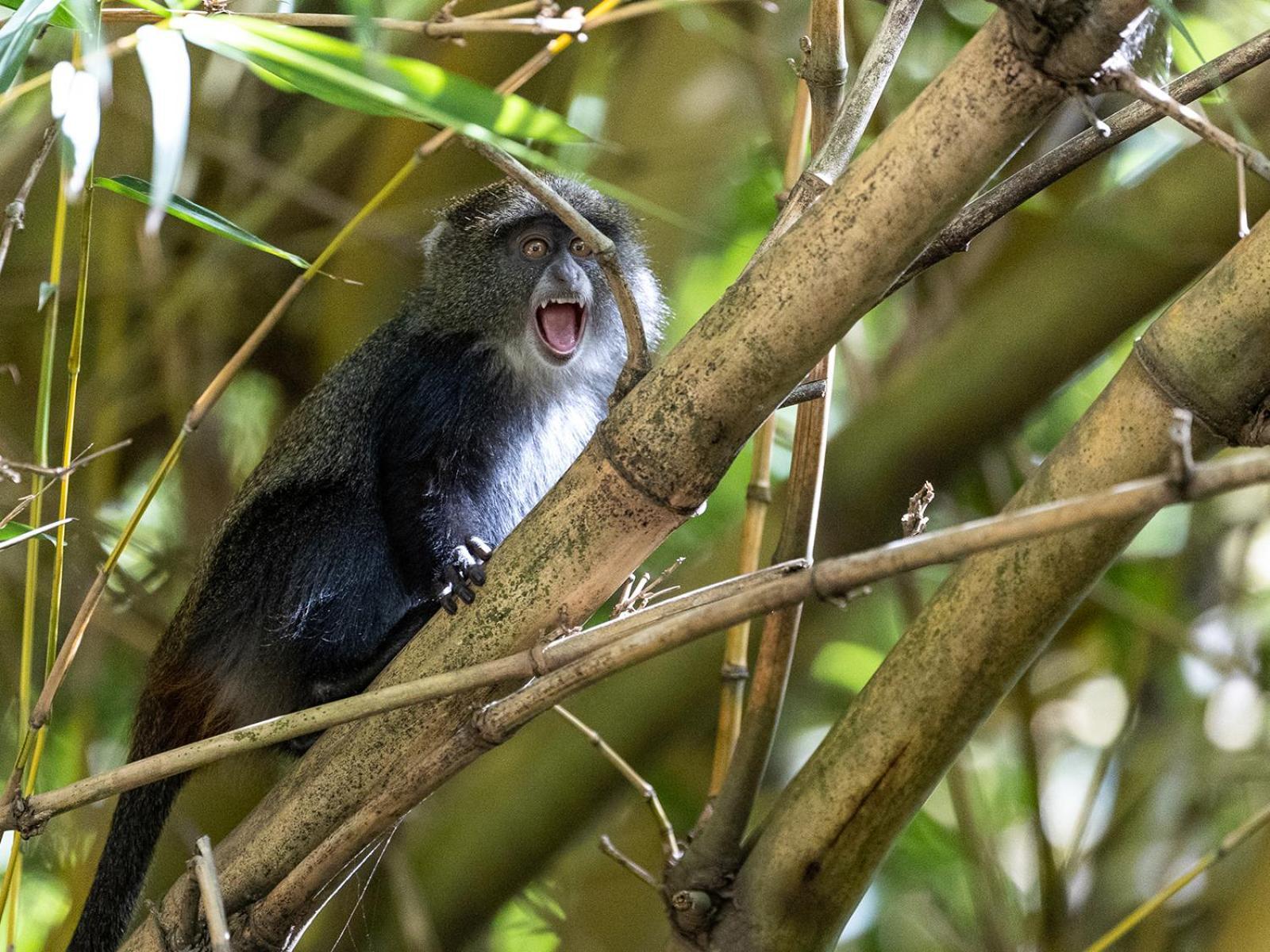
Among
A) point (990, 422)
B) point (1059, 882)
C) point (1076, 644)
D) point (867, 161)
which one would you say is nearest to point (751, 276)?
point (867, 161)

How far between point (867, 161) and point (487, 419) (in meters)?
1.78

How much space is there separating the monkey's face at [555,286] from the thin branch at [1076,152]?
1.43m

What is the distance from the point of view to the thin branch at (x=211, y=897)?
147 cm

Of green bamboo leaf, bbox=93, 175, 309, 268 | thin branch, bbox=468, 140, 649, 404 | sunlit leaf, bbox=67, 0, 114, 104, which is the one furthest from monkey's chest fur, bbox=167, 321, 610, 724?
sunlit leaf, bbox=67, 0, 114, 104

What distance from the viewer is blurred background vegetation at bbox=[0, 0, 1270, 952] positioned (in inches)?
103

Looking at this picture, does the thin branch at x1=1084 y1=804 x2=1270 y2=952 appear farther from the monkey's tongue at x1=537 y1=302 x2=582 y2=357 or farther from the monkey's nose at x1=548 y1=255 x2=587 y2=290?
the monkey's nose at x1=548 y1=255 x2=587 y2=290

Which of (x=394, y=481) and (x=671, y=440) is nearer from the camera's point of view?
(x=671, y=440)

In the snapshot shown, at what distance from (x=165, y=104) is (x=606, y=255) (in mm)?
540

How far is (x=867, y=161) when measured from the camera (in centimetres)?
135

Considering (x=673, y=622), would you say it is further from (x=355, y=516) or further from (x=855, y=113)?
(x=355, y=516)

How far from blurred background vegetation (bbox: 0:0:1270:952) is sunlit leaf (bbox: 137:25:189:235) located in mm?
1574

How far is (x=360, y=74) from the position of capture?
1312mm

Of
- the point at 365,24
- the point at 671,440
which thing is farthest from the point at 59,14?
the point at 671,440

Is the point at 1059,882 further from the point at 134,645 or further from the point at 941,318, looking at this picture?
the point at 134,645
